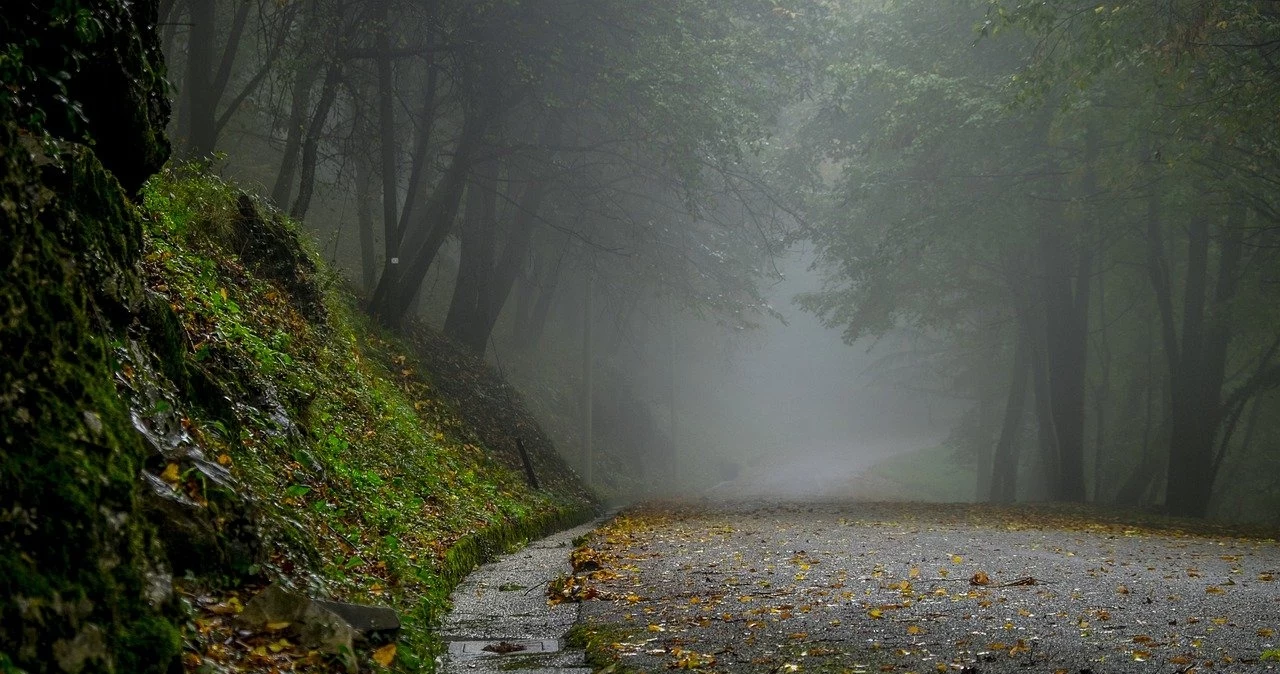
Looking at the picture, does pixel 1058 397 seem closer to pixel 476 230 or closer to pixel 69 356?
pixel 476 230

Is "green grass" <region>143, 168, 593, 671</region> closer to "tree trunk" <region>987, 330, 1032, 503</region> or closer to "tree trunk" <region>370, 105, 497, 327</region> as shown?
"tree trunk" <region>370, 105, 497, 327</region>

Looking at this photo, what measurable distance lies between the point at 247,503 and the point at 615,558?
505 centimetres

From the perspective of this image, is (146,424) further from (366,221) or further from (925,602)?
(366,221)

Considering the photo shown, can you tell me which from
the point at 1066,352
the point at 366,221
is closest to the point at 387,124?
the point at 366,221

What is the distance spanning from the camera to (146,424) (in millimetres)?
4562

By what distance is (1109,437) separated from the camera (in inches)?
1147

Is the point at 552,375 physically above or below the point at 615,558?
above

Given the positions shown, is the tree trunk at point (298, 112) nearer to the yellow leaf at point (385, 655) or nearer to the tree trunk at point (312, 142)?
the tree trunk at point (312, 142)

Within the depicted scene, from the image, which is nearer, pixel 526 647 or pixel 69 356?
pixel 69 356

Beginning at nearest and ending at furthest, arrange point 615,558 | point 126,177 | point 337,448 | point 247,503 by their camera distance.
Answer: point 247,503, point 126,177, point 337,448, point 615,558

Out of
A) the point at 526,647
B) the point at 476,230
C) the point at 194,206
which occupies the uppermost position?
the point at 476,230

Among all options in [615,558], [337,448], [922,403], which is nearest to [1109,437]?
[615,558]

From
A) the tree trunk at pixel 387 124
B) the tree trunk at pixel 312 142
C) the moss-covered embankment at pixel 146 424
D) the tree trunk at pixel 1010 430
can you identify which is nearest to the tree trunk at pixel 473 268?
the tree trunk at pixel 387 124

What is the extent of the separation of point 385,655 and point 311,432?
12.0 feet
